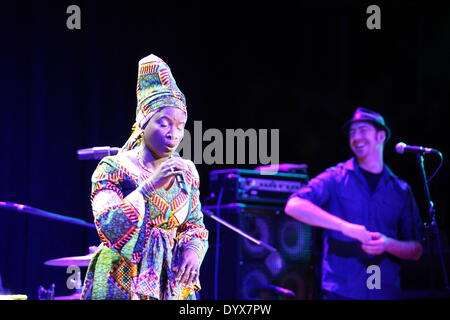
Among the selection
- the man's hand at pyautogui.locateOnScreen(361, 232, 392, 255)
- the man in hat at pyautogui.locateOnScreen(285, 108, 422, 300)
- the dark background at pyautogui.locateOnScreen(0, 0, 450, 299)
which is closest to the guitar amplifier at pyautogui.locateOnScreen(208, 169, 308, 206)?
the man in hat at pyautogui.locateOnScreen(285, 108, 422, 300)

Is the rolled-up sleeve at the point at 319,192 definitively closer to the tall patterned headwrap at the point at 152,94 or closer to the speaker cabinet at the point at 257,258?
the speaker cabinet at the point at 257,258

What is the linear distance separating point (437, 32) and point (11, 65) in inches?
152

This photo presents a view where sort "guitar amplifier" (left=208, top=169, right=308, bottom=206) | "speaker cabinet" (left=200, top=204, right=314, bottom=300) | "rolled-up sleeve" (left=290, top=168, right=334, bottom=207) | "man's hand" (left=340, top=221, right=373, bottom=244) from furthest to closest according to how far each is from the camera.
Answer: "guitar amplifier" (left=208, top=169, right=308, bottom=206) < "speaker cabinet" (left=200, top=204, right=314, bottom=300) < "rolled-up sleeve" (left=290, top=168, right=334, bottom=207) < "man's hand" (left=340, top=221, right=373, bottom=244)

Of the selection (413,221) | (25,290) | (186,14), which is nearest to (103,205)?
(25,290)

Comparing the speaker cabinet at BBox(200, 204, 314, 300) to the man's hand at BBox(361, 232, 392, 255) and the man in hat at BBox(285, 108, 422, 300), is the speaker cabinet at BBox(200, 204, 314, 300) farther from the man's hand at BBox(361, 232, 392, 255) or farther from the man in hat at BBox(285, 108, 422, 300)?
the man's hand at BBox(361, 232, 392, 255)

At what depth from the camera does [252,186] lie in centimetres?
503

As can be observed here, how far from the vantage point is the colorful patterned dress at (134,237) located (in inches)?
81.5

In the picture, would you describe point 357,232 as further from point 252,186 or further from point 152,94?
point 152,94

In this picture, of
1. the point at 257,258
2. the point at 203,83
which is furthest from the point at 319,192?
the point at 203,83

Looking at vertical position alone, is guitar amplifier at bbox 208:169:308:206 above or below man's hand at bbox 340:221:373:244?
above

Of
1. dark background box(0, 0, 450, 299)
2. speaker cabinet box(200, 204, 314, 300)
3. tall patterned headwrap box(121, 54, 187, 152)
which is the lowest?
speaker cabinet box(200, 204, 314, 300)

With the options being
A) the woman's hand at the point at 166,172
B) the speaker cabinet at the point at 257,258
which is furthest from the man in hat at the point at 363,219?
the woman's hand at the point at 166,172

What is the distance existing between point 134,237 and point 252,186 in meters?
2.99

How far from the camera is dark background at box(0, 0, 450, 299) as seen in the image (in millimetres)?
4488
